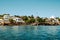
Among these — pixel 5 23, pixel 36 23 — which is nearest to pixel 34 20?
pixel 36 23

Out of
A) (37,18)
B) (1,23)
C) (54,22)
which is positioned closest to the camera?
(1,23)

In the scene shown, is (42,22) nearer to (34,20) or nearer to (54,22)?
(34,20)

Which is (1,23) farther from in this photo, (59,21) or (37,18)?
(59,21)

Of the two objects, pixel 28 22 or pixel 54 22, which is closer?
pixel 28 22

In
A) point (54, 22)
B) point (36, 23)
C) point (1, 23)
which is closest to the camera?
point (1, 23)

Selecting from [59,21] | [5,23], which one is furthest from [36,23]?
[59,21]

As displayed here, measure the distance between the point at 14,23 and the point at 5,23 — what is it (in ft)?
18.3

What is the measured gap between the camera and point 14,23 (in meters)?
110

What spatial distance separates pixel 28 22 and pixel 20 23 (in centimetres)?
514

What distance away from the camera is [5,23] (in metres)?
108

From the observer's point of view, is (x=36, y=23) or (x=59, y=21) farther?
(x=59, y=21)

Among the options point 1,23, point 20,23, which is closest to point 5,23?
point 1,23

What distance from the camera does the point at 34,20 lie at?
11831 centimetres

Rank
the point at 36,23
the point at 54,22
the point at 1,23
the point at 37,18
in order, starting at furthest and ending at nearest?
the point at 54,22 < the point at 37,18 < the point at 36,23 < the point at 1,23
